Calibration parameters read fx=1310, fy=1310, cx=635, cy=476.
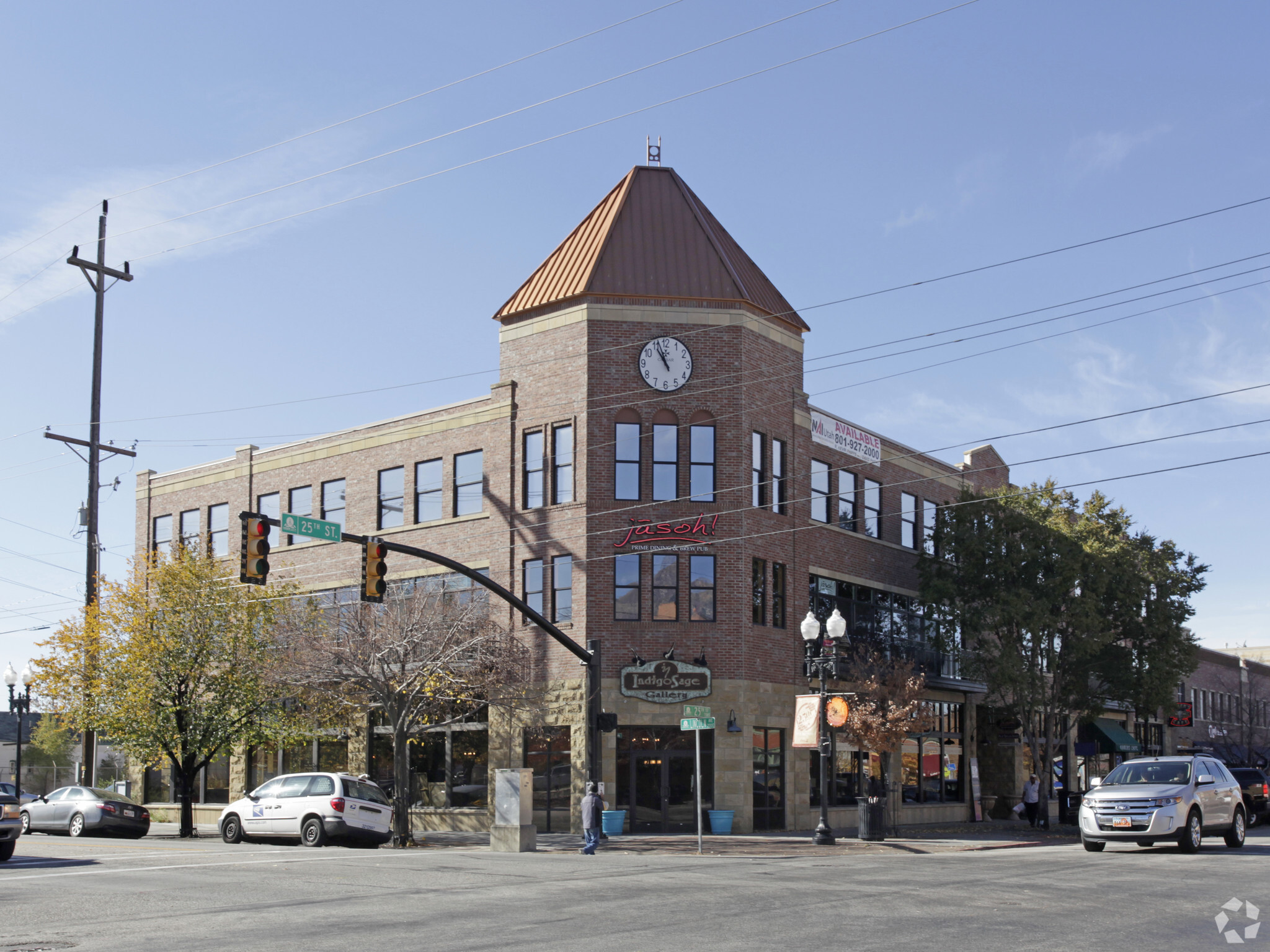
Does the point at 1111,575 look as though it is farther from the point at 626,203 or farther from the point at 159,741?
the point at 159,741

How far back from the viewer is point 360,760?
37.8 m

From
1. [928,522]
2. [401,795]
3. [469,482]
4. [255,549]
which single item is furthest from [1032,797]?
A: [255,549]

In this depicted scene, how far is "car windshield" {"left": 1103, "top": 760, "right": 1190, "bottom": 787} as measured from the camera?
23.0 m

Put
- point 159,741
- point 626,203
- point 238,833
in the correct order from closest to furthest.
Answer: point 238,833 < point 159,741 < point 626,203

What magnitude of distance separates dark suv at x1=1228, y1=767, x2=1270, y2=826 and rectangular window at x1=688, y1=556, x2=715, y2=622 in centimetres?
1850

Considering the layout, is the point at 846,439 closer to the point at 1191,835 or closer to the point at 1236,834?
the point at 1236,834

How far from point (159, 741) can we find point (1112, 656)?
87.4 feet

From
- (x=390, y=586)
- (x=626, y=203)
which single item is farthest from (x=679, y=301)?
(x=390, y=586)

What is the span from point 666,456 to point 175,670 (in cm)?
1370

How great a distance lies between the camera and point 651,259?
35.1m

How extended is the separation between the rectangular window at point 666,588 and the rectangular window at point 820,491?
544 cm

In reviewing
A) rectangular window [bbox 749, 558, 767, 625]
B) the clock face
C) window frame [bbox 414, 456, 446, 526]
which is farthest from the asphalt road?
window frame [bbox 414, 456, 446, 526]

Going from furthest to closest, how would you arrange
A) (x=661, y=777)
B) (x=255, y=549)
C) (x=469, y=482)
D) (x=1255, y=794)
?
(x=1255, y=794), (x=469, y=482), (x=661, y=777), (x=255, y=549)

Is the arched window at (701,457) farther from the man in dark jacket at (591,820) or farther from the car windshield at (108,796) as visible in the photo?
the car windshield at (108,796)
